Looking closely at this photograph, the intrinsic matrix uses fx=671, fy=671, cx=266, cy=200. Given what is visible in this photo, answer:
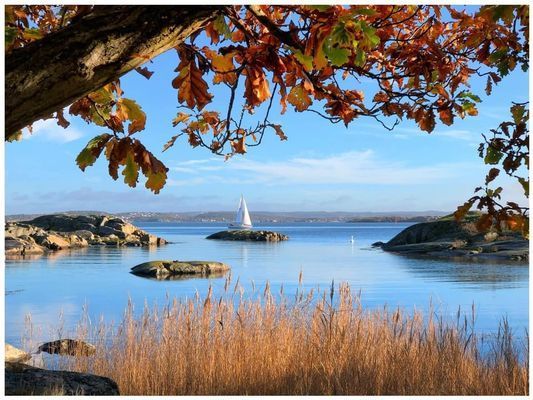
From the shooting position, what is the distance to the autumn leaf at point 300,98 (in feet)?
9.64

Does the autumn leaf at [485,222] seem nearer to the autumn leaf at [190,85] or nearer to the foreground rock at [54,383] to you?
the autumn leaf at [190,85]

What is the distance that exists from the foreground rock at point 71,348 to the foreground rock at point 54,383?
223 centimetres

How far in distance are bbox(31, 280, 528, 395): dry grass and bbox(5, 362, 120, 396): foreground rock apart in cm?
132

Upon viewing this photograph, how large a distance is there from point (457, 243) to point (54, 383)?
27.2 m

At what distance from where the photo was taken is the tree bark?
7.20 ft

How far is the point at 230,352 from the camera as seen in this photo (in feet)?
20.4

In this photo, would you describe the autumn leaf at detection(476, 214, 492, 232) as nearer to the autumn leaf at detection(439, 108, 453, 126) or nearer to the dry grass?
the autumn leaf at detection(439, 108, 453, 126)

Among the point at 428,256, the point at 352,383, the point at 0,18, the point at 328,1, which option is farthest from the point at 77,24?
the point at 428,256

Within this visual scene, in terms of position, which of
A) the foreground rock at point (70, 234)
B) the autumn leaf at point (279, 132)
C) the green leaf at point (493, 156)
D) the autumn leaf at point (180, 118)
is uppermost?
the autumn leaf at point (180, 118)

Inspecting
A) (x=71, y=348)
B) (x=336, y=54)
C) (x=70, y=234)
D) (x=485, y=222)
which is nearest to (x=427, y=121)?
(x=485, y=222)

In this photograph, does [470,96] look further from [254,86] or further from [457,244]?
[457,244]

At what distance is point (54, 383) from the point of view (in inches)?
184

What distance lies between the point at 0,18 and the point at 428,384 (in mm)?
4656

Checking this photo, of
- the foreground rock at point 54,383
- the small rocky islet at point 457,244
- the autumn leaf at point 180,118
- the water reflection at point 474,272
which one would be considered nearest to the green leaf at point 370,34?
the autumn leaf at point 180,118
